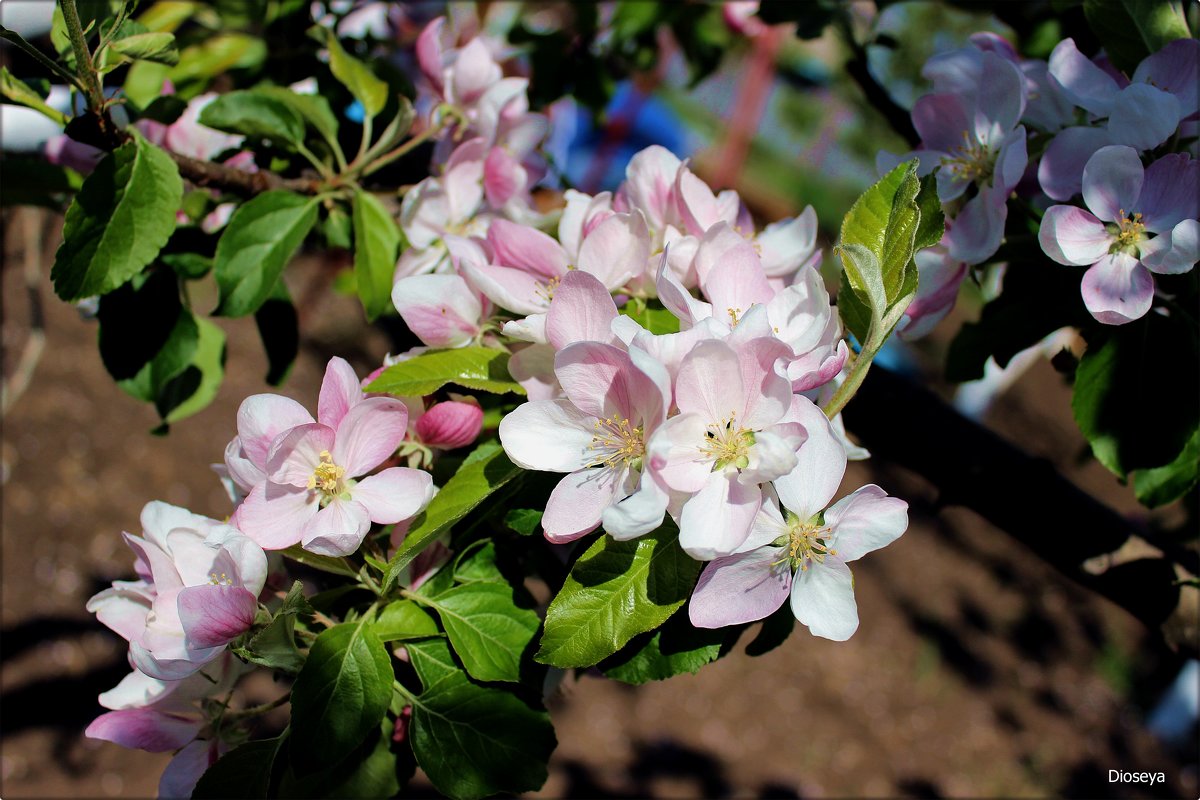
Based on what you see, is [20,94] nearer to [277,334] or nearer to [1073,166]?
[277,334]

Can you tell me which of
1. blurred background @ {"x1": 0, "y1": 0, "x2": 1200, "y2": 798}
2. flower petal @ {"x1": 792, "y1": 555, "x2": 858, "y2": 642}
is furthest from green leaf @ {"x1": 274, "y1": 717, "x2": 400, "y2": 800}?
blurred background @ {"x1": 0, "y1": 0, "x2": 1200, "y2": 798}

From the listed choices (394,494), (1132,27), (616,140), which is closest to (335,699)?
(394,494)

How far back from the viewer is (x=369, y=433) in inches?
29.5

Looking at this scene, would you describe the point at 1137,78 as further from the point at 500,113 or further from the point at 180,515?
the point at 180,515

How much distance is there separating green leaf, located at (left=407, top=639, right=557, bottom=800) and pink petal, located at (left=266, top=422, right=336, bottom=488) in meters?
A: 0.20

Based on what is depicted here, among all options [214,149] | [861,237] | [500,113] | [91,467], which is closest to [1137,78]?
[861,237]

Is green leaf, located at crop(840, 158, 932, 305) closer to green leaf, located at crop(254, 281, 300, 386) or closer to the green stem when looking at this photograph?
the green stem

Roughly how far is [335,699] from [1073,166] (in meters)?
0.76

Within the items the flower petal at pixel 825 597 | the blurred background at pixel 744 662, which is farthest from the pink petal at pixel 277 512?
the blurred background at pixel 744 662

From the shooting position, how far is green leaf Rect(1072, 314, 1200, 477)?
905 mm

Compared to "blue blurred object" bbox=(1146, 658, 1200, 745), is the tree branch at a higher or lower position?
higher

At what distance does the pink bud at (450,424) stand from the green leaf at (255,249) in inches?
12.9

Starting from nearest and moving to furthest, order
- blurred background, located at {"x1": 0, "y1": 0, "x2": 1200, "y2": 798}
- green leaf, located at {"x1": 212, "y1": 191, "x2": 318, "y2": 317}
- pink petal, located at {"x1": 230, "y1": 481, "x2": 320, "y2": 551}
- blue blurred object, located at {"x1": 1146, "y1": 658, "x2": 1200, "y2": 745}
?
1. pink petal, located at {"x1": 230, "y1": 481, "x2": 320, "y2": 551}
2. green leaf, located at {"x1": 212, "y1": 191, "x2": 318, "y2": 317}
3. blurred background, located at {"x1": 0, "y1": 0, "x2": 1200, "y2": 798}
4. blue blurred object, located at {"x1": 1146, "y1": 658, "x2": 1200, "y2": 745}

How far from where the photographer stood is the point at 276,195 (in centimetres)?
101
